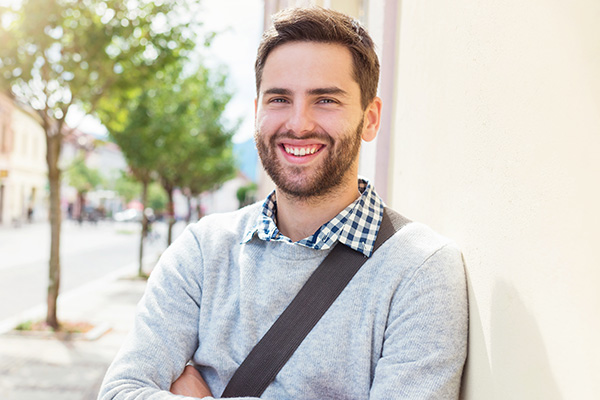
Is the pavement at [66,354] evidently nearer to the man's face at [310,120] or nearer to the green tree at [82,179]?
the man's face at [310,120]

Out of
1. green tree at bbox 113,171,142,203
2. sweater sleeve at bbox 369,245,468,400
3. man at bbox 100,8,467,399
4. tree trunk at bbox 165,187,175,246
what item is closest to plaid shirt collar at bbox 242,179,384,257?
man at bbox 100,8,467,399

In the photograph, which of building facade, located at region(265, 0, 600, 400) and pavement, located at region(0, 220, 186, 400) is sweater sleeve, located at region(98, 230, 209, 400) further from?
pavement, located at region(0, 220, 186, 400)

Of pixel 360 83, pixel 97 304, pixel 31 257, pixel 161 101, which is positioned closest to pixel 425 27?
pixel 360 83

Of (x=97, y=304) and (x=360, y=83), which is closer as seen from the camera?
(x=360, y=83)

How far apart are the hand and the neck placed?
620mm

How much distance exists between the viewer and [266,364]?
1934mm

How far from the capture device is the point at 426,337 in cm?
174


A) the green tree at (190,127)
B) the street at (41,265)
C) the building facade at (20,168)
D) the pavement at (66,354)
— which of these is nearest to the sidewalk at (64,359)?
the pavement at (66,354)

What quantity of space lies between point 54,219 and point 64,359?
2.48 m

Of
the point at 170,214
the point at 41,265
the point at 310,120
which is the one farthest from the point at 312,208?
the point at 170,214

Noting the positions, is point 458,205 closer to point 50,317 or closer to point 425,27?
point 425,27

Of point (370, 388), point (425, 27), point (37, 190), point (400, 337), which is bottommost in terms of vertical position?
point (37, 190)

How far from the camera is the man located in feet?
6.05

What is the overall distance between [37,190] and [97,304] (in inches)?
1615
